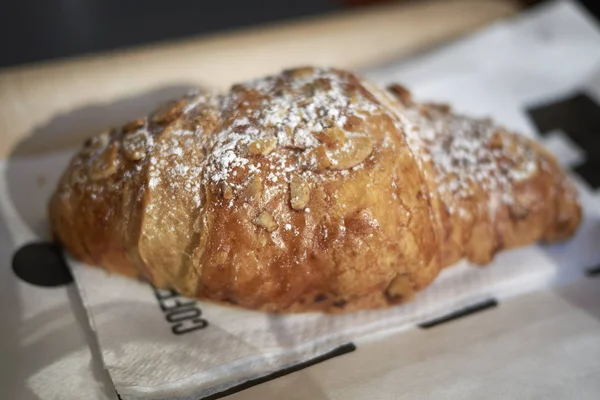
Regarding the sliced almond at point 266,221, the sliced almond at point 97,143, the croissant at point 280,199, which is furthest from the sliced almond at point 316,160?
the sliced almond at point 97,143

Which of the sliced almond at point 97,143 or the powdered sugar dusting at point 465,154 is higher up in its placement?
the sliced almond at point 97,143

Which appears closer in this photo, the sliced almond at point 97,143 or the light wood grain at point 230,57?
the sliced almond at point 97,143

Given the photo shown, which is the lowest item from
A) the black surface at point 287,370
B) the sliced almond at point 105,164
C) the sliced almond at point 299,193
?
the black surface at point 287,370

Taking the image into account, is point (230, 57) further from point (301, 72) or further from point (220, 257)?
point (220, 257)

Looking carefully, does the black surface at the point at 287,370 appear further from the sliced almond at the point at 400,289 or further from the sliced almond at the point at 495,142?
the sliced almond at the point at 495,142

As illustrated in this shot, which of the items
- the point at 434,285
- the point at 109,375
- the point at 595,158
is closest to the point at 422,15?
the point at 595,158

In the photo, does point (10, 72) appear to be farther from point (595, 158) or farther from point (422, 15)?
point (595, 158)

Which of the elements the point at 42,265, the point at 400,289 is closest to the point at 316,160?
the point at 400,289
